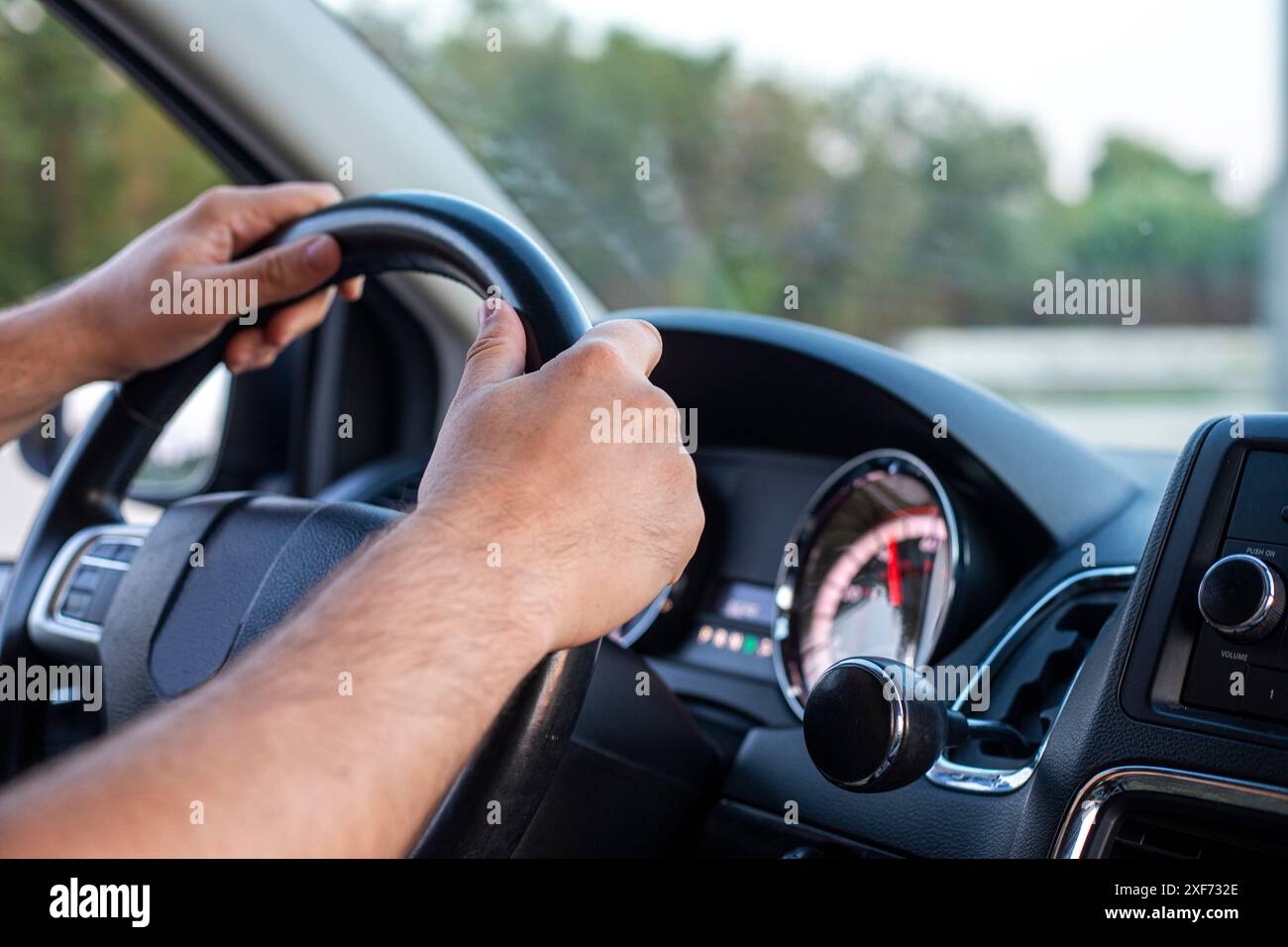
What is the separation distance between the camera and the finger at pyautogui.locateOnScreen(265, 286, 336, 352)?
1405 millimetres

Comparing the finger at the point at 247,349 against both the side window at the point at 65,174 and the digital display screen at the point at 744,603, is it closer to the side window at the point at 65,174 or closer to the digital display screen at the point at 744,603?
the digital display screen at the point at 744,603

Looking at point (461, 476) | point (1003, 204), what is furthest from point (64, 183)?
point (461, 476)

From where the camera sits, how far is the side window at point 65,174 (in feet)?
7.73

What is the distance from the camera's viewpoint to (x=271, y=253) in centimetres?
134

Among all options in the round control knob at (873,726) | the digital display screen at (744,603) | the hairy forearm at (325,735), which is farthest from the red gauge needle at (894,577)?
the hairy forearm at (325,735)

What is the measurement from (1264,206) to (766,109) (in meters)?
1.54

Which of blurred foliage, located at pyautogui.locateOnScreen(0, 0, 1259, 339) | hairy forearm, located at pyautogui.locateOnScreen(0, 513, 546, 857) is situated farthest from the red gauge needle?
hairy forearm, located at pyautogui.locateOnScreen(0, 513, 546, 857)

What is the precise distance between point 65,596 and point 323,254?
1.72ft

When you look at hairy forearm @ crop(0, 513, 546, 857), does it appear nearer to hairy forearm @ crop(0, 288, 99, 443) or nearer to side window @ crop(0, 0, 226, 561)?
hairy forearm @ crop(0, 288, 99, 443)

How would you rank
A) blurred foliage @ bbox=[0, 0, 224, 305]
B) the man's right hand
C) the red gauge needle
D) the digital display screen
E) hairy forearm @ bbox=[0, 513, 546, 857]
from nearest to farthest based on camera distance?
hairy forearm @ bbox=[0, 513, 546, 857]
the man's right hand
the red gauge needle
the digital display screen
blurred foliage @ bbox=[0, 0, 224, 305]

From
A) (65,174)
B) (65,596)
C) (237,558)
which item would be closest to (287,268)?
(237,558)

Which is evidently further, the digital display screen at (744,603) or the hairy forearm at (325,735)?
the digital display screen at (744,603)

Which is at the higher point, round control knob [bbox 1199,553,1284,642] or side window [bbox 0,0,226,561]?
side window [bbox 0,0,226,561]

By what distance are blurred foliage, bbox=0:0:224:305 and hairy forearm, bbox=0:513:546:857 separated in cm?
221
